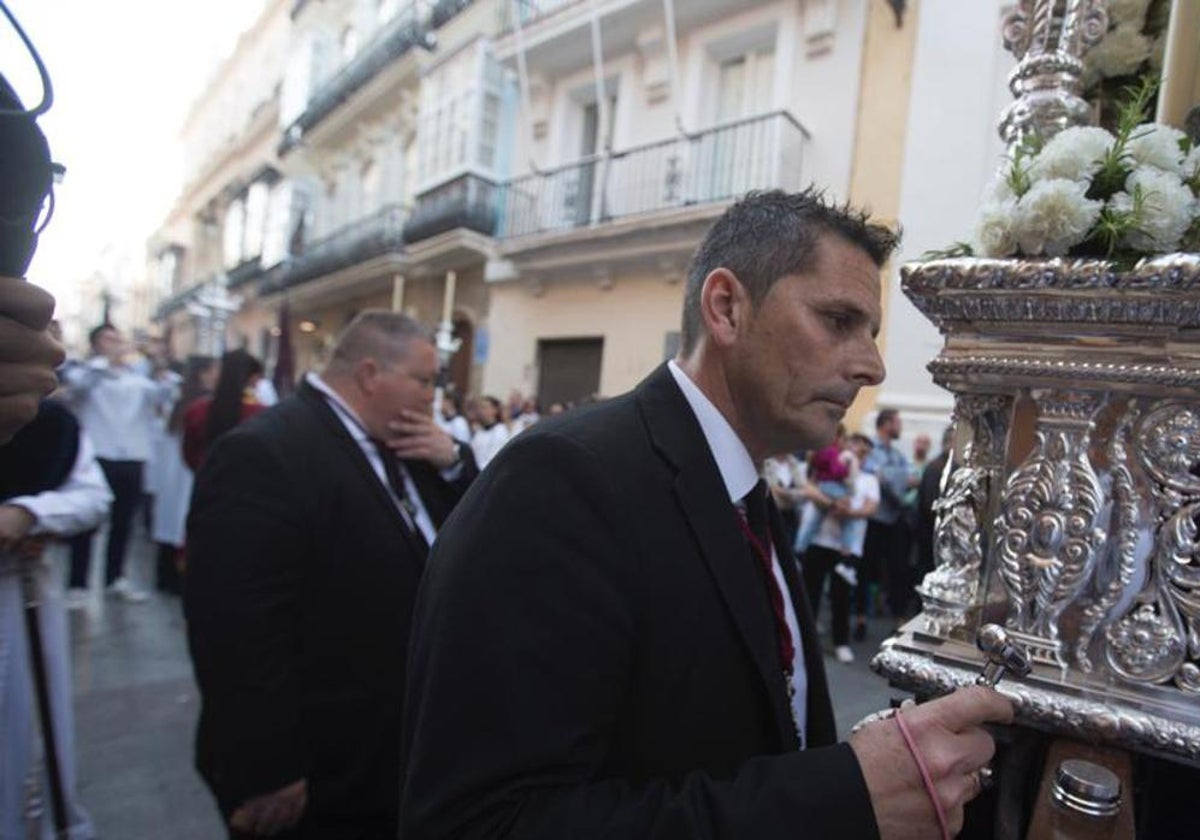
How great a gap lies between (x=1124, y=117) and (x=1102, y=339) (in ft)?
1.35

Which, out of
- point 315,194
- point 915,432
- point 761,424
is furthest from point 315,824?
point 315,194

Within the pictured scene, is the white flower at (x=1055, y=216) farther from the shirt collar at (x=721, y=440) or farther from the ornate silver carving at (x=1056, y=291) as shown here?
the shirt collar at (x=721, y=440)

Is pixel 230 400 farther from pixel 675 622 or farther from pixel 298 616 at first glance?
pixel 675 622

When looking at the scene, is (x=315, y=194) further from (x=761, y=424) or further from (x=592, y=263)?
(x=761, y=424)

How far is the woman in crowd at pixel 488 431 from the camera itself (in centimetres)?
841

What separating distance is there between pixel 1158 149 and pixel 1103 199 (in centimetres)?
10

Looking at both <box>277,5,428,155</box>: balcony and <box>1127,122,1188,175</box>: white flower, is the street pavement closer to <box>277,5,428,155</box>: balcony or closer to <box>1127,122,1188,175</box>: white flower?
<box>1127,122,1188,175</box>: white flower

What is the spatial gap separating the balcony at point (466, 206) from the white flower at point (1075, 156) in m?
12.9

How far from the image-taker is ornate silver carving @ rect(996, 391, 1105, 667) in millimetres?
1048

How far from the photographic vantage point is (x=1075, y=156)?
115cm

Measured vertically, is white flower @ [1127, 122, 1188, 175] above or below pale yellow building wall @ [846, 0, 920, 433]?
below

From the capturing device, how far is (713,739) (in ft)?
3.54

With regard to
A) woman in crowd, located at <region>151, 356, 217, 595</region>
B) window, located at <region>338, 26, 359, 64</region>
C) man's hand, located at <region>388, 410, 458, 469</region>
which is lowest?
woman in crowd, located at <region>151, 356, 217, 595</region>

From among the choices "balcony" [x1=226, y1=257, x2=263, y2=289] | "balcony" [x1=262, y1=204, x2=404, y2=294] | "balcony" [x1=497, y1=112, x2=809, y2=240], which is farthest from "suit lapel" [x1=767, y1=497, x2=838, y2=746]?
"balcony" [x1=226, y1=257, x2=263, y2=289]
